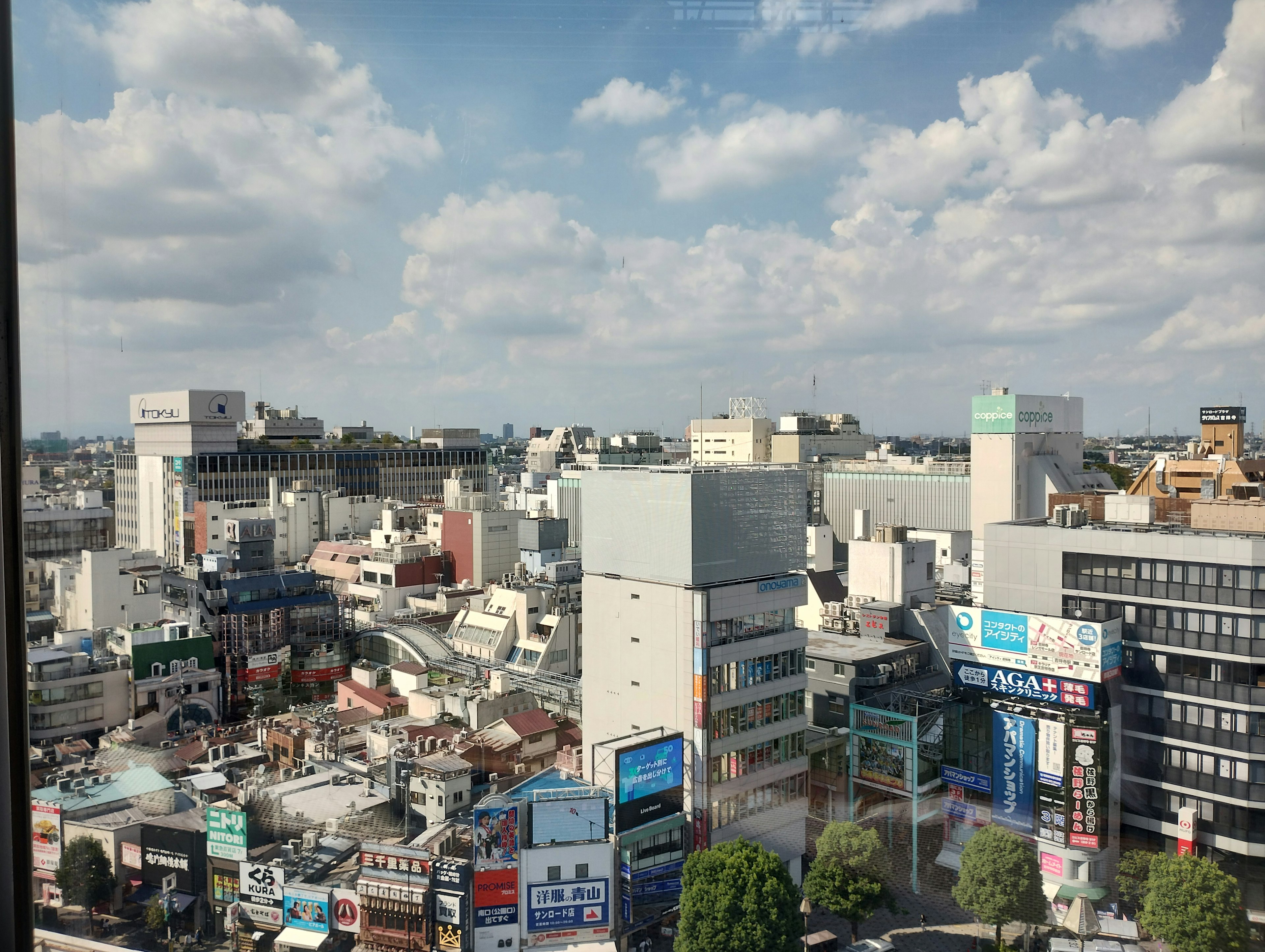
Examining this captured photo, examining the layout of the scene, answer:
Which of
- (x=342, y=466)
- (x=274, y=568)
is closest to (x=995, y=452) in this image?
(x=274, y=568)

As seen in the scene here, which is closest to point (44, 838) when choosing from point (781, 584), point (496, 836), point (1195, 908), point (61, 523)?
point (61, 523)

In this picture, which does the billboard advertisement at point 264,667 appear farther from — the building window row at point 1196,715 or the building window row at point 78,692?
the building window row at point 1196,715

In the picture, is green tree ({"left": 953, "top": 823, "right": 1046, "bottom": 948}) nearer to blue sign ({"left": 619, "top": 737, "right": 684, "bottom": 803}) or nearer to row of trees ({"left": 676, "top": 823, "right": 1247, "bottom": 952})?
row of trees ({"left": 676, "top": 823, "right": 1247, "bottom": 952})

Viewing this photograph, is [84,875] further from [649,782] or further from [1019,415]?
[1019,415]

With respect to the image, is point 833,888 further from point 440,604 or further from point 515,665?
point 440,604

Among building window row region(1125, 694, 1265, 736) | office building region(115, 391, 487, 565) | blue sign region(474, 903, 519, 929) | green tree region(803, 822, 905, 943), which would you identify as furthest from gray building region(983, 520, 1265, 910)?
office building region(115, 391, 487, 565)

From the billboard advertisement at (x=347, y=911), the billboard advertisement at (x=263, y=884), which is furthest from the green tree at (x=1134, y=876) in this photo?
the billboard advertisement at (x=263, y=884)
